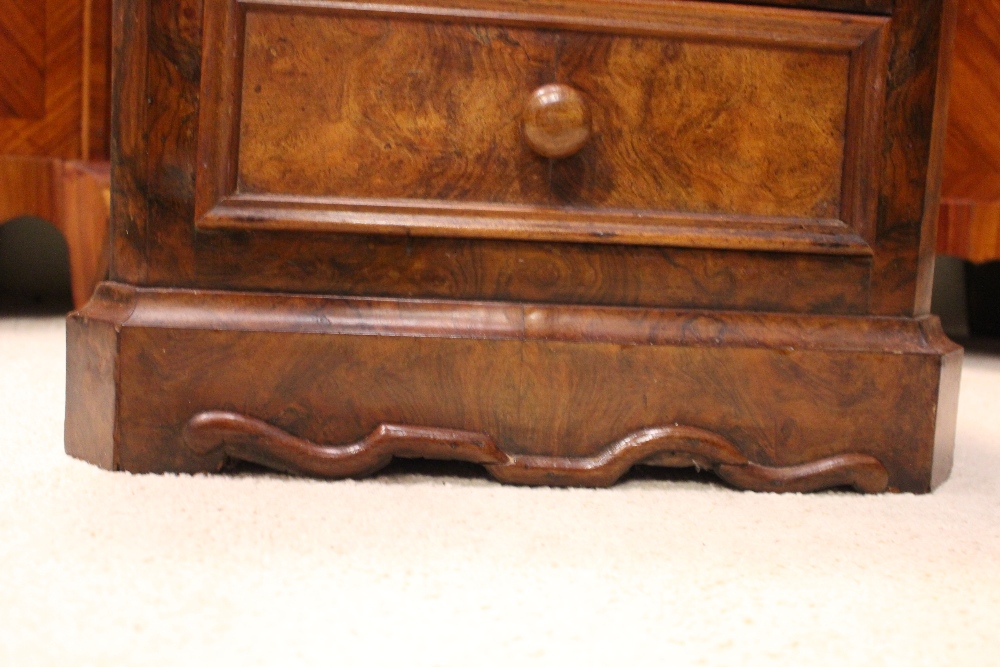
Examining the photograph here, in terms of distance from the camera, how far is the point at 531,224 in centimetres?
77

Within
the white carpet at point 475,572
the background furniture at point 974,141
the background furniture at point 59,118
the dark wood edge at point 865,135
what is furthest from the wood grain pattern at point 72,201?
the background furniture at point 974,141

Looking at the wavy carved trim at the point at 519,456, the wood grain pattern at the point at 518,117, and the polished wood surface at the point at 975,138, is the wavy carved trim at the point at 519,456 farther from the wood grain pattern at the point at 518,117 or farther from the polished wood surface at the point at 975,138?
the polished wood surface at the point at 975,138

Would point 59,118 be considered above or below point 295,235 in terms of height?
above

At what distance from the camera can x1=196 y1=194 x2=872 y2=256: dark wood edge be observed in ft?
2.49

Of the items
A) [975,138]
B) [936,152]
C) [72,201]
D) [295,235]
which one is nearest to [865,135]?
[936,152]

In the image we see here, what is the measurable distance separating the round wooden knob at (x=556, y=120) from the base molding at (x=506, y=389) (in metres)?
0.14

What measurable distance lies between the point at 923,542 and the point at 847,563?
91mm

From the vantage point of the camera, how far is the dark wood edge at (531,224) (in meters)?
0.76

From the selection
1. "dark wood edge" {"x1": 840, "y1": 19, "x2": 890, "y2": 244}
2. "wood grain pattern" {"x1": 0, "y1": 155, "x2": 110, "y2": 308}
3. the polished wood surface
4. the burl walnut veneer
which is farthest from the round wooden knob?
the polished wood surface

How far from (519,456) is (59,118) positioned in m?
1.23

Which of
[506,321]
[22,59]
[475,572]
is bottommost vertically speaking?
[475,572]

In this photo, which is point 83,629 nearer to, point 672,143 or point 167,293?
point 167,293

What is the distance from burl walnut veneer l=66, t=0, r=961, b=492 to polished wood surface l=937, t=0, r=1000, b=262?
0.90m

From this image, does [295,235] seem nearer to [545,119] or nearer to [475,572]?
[545,119]
